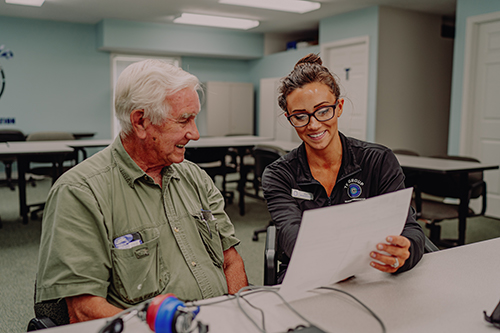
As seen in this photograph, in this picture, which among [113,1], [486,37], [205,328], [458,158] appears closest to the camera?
Answer: [205,328]

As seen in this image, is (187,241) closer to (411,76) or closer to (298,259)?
(298,259)

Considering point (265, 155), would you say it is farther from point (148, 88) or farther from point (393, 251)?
point (393, 251)

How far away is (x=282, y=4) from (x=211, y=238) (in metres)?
5.11

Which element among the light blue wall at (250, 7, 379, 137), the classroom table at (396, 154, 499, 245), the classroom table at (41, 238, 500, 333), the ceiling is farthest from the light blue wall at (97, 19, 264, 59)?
the classroom table at (41, 238, 500, 333)

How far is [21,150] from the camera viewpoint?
12.0 feet

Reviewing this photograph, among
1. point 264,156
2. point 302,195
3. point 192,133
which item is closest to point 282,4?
point 264,156

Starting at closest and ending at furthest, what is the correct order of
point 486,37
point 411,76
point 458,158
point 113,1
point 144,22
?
point 458,158 < point 486,37 < point 113,1 < point 411,76 < point 144,22

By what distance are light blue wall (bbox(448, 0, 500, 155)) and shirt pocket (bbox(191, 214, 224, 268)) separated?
4.77 meters

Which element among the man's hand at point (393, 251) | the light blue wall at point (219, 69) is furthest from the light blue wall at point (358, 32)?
the man's hand at point (393, 251)

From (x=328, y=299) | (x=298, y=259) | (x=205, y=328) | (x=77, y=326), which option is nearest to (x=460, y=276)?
(x=328, y=299)

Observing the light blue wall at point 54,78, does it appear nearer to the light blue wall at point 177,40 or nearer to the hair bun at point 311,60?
the light blue wall at point 177,40

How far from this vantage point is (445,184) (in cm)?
312

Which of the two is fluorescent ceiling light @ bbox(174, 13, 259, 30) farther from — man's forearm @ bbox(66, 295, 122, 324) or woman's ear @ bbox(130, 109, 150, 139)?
man's forearm @ bbox(66, 295, 122, 324)

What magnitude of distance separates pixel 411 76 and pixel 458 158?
306 centimetres
